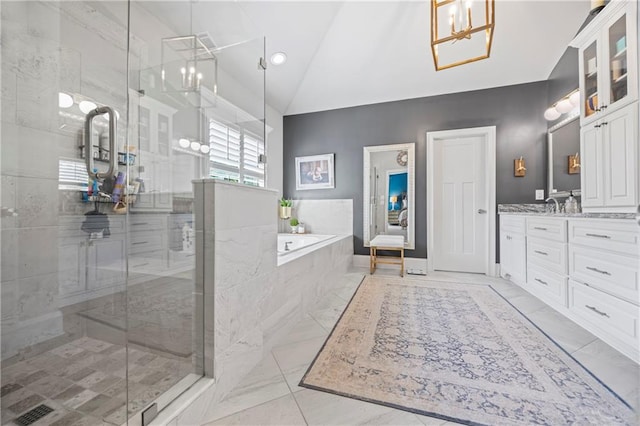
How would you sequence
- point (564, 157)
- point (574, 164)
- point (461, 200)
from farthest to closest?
point (461, 200)
point (564, 157)
point (574, 164)

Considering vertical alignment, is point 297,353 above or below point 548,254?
below

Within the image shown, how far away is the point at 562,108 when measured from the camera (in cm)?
285

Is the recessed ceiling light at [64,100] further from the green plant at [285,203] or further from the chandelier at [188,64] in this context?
the green plant at [285,203]

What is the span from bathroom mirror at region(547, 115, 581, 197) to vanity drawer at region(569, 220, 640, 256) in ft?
3.28

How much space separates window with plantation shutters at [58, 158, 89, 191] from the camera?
1561 mm

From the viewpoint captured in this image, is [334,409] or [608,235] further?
[608,235]

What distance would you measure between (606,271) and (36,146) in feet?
11.8

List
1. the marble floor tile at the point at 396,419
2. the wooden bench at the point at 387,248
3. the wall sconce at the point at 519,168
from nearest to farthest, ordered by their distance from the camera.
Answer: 1. the marble floor tile at the point at 396,419
2. the wall sconce at the point at 519,168
3. the wooden bench at the point at 387,248

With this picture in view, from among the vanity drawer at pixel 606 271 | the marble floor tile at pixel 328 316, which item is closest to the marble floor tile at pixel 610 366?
the vanity drawer at pixel 606 271

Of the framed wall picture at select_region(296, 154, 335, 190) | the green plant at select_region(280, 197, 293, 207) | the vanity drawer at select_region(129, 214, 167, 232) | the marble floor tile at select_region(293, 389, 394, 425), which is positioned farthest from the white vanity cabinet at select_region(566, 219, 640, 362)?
the green plant at select_region(280, 197, 293, 207)

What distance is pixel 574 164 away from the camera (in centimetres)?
264

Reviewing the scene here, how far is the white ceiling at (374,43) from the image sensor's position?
263 centimetres

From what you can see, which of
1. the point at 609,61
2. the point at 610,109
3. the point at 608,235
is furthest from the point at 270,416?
the point at 609,61

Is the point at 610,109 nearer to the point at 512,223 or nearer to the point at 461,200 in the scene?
the point at 512,223
